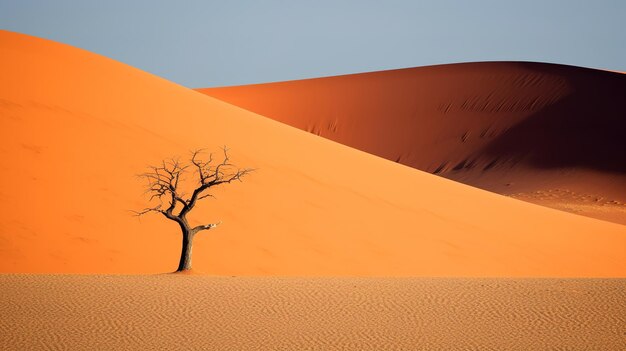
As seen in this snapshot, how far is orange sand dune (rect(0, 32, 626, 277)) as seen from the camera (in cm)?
1415

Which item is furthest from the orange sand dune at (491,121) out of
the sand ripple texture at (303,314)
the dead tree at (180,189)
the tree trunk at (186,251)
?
the sand ripple texture at (303,314)

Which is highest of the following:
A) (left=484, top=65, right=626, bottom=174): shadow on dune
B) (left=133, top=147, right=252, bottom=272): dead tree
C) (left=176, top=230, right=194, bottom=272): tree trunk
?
(left=484, top=65, right=626, bottom=174): shadow on dune

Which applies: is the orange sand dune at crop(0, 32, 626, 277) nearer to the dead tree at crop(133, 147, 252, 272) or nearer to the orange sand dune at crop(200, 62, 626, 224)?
the dead tree at crop(133, 147, 252, 272)

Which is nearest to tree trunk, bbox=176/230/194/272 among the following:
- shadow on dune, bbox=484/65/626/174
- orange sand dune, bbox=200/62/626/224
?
orange sand dune, bbox=200/62/626/224

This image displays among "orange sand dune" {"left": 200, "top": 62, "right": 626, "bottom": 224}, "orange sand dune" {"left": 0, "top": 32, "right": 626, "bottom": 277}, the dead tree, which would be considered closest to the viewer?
the dead tree

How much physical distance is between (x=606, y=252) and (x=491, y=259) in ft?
14.2

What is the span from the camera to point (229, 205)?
54.4ft

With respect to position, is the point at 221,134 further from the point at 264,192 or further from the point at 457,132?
the point at 457,132

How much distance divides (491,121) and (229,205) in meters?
38.1

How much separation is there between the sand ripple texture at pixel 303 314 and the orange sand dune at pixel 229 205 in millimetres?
3313

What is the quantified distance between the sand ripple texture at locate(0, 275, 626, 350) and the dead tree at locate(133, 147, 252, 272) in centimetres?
131

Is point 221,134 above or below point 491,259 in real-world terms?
above

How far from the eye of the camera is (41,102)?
60.9 ft

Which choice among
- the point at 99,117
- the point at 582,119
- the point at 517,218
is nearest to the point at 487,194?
the point at 517,218
